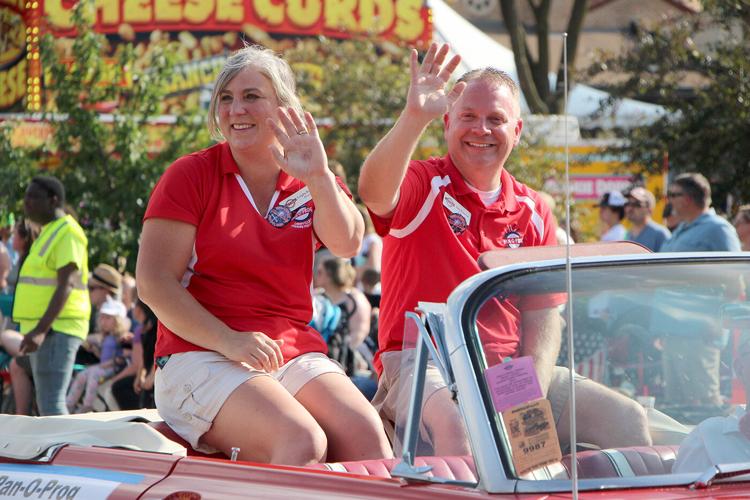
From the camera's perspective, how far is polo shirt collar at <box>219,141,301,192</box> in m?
4.12

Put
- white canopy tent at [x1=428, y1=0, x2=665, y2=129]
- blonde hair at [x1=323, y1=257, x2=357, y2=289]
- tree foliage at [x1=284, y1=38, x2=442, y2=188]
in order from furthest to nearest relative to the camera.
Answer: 1. tree foliage at [x1=284, y1=38, x2=442, y2=188]
2. white canopy tent at [x1=428, y1=0, x2=665, y2=129]
3. blonde hair at [x1=323, y1=257, x2=357, y2=289]

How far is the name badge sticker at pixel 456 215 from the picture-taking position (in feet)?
14.0

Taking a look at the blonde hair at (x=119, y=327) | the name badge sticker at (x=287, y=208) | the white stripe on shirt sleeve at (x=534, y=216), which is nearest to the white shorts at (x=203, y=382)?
the name badge sticker at (x=287, y=208)

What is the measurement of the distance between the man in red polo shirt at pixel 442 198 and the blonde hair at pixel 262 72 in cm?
44

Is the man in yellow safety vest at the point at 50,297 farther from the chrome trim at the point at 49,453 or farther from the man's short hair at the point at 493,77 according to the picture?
the chrome trim at the point at 49,453

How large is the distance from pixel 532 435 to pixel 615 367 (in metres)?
0.31

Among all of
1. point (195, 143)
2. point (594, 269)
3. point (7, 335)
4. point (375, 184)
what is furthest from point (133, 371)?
point (594, 269)

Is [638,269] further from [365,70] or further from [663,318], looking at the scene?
[365,70]

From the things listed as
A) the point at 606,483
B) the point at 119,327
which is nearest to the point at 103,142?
the point at 119,327

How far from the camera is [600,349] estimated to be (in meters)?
2.92

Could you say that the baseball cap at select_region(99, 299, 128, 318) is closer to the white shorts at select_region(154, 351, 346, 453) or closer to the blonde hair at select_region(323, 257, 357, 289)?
the blonde hair at select_region(323, 257, 357, 289)

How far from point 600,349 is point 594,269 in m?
0.26

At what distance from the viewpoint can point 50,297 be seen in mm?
7996

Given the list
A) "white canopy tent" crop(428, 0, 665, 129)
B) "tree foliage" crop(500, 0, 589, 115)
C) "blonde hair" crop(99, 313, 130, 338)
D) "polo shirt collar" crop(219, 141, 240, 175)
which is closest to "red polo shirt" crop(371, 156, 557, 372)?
"polo shirt collar" crop(219, 141, 240, 175)
